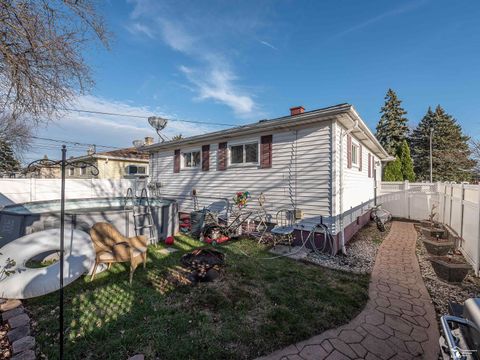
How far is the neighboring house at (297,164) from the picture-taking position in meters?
5.99

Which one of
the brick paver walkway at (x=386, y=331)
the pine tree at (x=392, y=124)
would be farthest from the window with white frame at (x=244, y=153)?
the pine tree at (x=392, y=124)

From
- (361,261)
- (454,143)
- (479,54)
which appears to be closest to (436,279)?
(361,261)

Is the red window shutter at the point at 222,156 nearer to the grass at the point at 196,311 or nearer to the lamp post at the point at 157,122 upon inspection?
the lamp post at the point at 157,122

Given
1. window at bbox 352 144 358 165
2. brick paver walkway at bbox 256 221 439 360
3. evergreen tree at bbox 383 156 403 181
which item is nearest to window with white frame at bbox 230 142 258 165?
window at bbox 352 144 358 165

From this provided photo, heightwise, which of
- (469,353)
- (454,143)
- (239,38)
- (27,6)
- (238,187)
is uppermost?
(239,38)

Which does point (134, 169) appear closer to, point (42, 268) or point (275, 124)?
point (275, 124)

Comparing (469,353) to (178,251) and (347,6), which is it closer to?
(178,251)

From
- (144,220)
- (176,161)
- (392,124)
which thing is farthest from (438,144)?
(144,220)

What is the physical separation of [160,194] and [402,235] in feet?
35.4

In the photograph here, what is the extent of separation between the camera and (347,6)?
7621 mm

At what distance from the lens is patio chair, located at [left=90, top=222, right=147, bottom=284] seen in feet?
13.4

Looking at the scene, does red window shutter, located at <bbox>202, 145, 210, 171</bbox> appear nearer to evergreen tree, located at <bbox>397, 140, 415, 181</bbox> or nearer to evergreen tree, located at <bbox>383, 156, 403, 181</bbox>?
evergreen tree, located at <bbox>383, 156, 403, 181</bbox>

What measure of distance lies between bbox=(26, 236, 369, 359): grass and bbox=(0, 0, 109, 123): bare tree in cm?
373

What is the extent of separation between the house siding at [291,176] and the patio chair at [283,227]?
0.20 m
